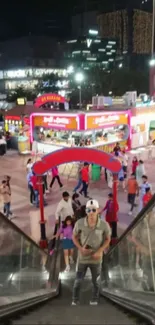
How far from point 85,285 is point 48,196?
24.8ft

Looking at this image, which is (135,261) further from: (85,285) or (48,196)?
(48,196)

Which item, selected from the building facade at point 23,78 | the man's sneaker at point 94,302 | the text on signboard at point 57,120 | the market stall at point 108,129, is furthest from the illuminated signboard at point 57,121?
the building facade at point 23,78

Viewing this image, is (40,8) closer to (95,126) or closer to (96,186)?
(95,126)

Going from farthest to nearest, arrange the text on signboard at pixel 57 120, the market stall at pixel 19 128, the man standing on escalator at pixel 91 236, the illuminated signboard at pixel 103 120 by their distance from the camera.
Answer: the market stall at pixel 19 128 < the text on signboard at pixel 57 120 < the illuminated signboard at pixel 103 120 < the man standing on escalator at pixel 91 236

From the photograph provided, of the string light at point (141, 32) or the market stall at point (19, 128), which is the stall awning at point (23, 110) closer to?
the market stall at point (19, 128)

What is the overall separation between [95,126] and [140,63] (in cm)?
5147

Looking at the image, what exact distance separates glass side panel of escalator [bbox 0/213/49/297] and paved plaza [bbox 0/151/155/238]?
2504 mm

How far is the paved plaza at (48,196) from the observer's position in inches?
413

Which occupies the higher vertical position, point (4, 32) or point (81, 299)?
point (4, 32)

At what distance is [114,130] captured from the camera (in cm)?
2117

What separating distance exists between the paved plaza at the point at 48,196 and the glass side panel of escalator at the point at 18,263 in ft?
8.22

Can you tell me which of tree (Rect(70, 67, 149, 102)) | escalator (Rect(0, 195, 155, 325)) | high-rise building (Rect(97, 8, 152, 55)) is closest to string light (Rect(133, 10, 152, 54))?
high-rise building (Rect(97, 8, 152, 55))

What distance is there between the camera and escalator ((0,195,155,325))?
3801 mm

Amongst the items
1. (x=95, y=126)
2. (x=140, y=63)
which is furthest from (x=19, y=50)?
(x=95, y=126)
